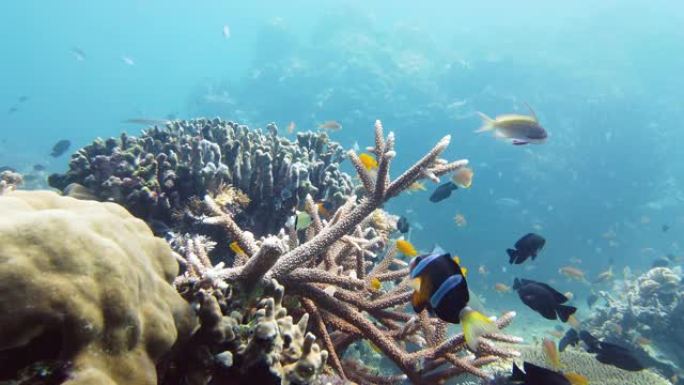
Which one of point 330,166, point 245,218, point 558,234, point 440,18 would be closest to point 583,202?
point 558,234

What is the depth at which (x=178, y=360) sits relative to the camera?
6.77ft

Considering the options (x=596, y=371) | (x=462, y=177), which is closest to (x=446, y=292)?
(x=462, y=177)

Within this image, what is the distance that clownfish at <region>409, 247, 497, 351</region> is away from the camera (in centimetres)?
198

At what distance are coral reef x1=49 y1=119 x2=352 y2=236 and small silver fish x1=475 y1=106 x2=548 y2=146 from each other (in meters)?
2.18

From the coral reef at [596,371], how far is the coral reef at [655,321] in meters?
3.86

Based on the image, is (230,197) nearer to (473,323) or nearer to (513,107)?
(473,323)

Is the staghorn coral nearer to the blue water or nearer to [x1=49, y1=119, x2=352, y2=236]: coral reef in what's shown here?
[x1=49, y1=119, x2=352, y2=236]: coral reef

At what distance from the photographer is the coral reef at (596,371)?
5891 millimetres

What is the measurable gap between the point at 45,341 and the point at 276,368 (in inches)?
37.7

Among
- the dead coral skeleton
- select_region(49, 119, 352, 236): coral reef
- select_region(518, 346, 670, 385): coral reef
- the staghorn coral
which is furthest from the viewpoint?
select_region(518, 346, 670, 385): coral reef

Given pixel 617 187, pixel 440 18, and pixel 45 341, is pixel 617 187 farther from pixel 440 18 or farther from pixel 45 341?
pixel 440 18

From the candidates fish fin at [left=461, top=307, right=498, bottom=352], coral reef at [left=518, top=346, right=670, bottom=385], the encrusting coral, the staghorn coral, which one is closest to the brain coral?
the encrusting coral

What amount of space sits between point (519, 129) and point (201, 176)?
3.52 metres

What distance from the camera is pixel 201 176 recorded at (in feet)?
14.5
